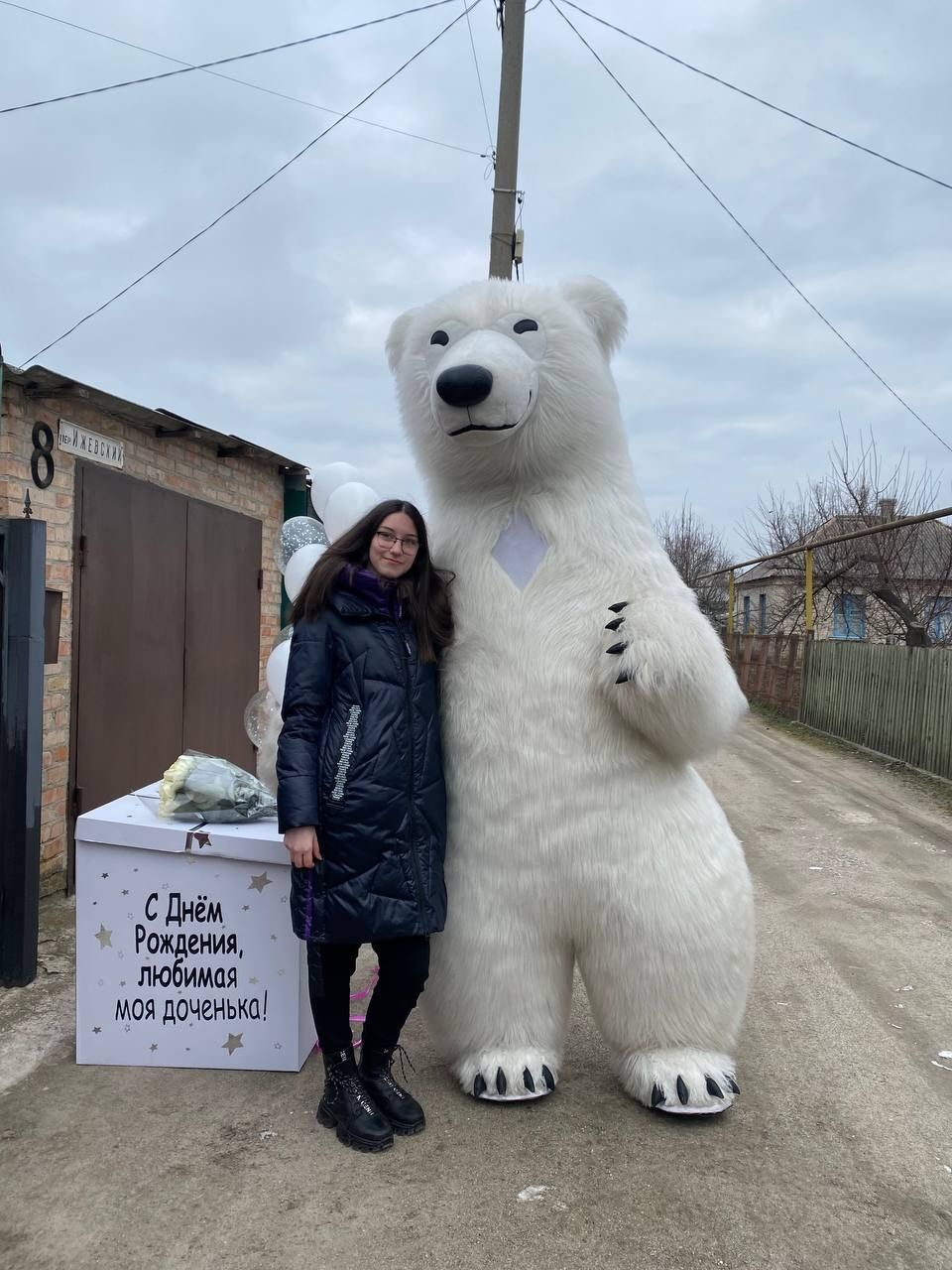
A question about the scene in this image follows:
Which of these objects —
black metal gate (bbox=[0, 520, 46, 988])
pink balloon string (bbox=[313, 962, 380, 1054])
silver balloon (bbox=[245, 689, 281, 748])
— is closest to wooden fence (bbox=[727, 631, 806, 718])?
pink balloon string (bbox=[313, 962, 380, 1054])

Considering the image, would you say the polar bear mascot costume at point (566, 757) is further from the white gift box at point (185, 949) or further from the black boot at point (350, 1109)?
the white gift box at point (185, 949)

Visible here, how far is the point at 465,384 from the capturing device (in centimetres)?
237

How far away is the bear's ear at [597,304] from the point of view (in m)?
2.75

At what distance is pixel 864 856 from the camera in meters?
5.71

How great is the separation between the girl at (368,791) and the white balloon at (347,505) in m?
1.03

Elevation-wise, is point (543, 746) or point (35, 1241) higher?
point (543, 746)

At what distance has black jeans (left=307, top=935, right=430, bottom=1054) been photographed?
2.40 metres

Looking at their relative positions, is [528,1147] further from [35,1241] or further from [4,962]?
[4,962]

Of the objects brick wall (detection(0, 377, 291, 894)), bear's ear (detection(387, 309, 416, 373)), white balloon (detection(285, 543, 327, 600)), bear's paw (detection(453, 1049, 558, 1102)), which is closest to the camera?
bear's paw (detection(453, 1049, 558, 1102))

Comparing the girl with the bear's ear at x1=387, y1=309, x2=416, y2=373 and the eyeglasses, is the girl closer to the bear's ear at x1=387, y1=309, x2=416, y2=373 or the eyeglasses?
the eyeglasses

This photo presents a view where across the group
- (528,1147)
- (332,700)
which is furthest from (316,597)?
(528,1147)

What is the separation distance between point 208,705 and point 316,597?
12.2 feet

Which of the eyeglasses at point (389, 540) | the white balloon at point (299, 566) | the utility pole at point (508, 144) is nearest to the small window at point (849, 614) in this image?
the utility pole at point (508, 144)

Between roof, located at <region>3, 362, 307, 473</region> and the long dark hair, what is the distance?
221 cm
